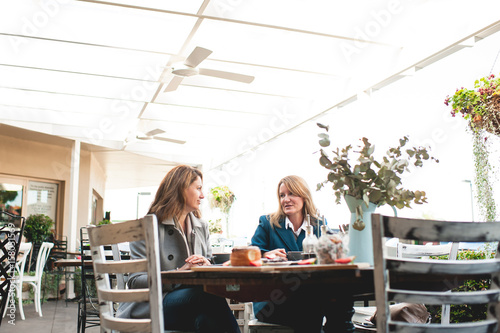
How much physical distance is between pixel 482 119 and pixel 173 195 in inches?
78.7

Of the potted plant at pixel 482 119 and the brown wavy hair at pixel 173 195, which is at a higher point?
the potted plant at pixel 482 119

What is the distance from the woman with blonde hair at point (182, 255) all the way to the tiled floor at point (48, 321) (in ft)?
10.3

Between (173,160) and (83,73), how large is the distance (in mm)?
5418

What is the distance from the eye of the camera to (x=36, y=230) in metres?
8.43

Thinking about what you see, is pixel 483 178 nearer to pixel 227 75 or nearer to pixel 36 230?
pixel 227 75

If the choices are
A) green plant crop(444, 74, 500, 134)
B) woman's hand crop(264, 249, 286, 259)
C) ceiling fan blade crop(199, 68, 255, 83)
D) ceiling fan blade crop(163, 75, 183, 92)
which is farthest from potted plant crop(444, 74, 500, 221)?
ceiling fan blade crop(163, 75, 183, 92)

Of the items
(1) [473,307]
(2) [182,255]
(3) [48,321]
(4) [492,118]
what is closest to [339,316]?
(2) [182,255]

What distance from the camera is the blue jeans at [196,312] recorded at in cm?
198

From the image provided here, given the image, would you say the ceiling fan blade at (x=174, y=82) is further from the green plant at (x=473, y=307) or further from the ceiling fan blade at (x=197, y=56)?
the green plant at (x=473, y=307)

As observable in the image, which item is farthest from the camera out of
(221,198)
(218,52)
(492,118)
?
(221,198)

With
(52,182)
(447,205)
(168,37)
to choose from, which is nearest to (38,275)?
(168,37)

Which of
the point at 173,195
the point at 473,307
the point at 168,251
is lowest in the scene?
the point at 473,307

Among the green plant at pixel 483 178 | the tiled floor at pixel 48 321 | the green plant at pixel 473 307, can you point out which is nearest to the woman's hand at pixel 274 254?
the green plant at pixel 473 307

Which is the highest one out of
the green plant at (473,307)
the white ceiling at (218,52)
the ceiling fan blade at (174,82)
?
the white ceiling at (218,52)
